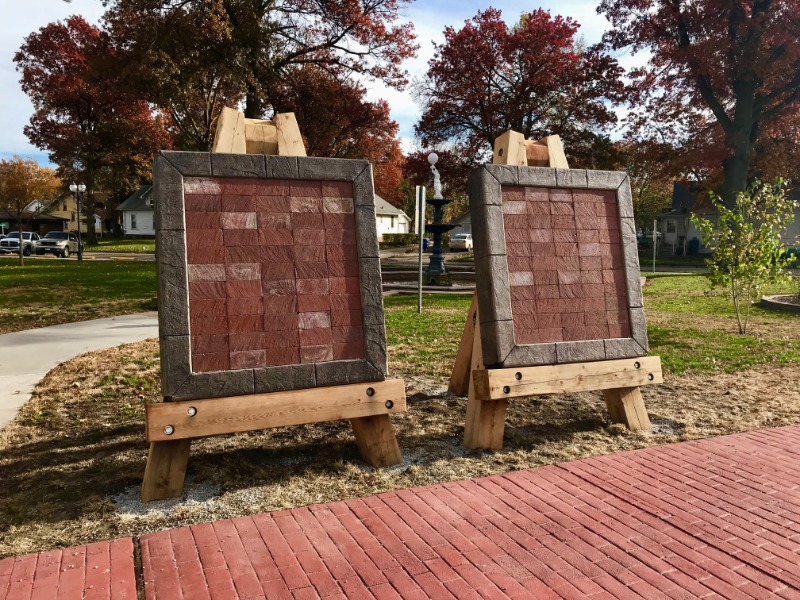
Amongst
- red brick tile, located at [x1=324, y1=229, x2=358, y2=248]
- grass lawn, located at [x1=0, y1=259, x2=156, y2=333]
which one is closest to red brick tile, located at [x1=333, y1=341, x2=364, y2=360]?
red brick tile, located at [x1=324, y1=229, x2=358, y2=248]

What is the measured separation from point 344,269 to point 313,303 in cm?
32

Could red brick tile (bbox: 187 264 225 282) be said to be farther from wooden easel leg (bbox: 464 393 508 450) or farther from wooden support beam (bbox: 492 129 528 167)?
wooden support beam (bbox: 492 129 528 167)

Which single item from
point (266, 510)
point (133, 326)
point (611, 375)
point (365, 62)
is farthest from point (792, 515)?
point (365, 62)

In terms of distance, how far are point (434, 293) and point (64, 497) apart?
14136mm

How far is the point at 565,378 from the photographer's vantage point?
4.70 meters

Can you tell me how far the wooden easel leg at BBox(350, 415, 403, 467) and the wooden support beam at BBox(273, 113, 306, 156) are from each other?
1.93m

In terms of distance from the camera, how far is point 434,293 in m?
17.5

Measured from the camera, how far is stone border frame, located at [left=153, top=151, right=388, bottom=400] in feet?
12.3

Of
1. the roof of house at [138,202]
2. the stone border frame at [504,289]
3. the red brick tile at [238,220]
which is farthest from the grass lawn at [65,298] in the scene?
the roof of house at [138,202]

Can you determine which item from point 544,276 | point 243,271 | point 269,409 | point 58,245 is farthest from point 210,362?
point 58,245

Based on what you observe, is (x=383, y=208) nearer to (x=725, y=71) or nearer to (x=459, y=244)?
(x=459, y=244)

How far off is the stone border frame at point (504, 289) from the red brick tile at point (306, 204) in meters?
1.14

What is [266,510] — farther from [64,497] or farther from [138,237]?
[138,237]

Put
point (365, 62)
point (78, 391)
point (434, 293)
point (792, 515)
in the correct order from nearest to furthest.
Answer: point (792, 515), point (78, 391), point (434, 293), point (365, 62)
